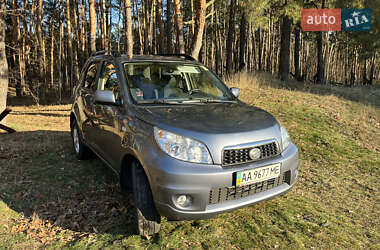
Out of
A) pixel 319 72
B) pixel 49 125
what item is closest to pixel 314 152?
pixel 49 125

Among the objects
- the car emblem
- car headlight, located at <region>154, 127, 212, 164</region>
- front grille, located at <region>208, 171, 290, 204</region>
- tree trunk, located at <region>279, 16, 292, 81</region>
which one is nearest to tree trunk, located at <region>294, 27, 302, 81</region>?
tree trunk, located at <region>279, 16, 292, 81</region>

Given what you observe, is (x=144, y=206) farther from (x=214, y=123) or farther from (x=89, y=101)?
(x=89, y=101)

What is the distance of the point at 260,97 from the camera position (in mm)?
9453

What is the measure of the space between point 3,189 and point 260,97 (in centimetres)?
784

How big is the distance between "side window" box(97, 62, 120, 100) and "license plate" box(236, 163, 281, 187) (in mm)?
1779

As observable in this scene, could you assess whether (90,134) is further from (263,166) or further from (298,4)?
(298,4)

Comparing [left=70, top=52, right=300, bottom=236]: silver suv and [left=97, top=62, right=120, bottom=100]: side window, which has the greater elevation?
[left=97, top=62, right=120, bottom=100]: side window

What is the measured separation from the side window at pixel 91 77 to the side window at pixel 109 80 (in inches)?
10.8

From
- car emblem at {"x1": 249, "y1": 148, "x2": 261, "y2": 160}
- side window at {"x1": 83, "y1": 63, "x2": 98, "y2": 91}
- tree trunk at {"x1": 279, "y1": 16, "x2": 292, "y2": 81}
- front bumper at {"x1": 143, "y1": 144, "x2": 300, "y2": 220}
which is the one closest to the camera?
front bumper at {"x1": 143, "y1": 144, "x2": 300, "y2": 220}

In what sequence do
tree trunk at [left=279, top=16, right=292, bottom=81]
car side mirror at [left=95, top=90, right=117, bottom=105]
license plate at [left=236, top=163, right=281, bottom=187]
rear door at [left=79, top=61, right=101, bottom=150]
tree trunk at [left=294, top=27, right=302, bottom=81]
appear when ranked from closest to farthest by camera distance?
license plate at [left=236, top=163, right=281, bottom=187] → car side mirror at [left=95, top=90, right=117, bottom=105] → rear door at [left=79, top=61, right=101, bottom=150] → tree trunk at [left=279, top=16, right=292, bottom=81] → tree trunk at [left=294, top=27, right=302, bottom=81]

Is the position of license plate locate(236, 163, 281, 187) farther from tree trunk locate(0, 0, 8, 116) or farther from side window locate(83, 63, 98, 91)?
tree trunk locate(0, 0, 8, 116)

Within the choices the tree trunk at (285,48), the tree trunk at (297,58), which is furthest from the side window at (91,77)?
the tree trunk at (297,58)

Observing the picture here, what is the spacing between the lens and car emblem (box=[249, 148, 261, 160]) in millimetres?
2495

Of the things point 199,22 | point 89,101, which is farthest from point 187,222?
point 199,22
